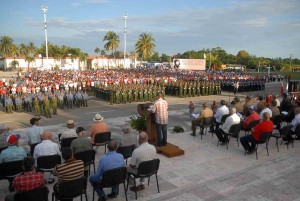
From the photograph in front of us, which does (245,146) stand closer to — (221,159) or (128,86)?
(221,159)

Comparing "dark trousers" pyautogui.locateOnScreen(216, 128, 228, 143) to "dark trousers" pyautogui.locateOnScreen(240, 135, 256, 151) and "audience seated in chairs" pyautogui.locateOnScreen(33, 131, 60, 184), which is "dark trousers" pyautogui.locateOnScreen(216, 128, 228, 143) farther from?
A: "audience seated in chairs" pyautogui.locateOnScreen(33, 131, 60, 184)

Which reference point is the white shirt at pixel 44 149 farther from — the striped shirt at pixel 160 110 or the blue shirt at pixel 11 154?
the striped shirt at pixel 160 110

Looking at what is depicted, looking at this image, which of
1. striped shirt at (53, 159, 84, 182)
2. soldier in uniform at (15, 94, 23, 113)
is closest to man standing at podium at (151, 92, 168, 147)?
striped shirt at (53, 159, 84, 182)

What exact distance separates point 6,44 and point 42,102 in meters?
91.7

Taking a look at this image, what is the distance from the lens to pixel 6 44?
316ft

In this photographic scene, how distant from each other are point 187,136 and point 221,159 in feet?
9.57

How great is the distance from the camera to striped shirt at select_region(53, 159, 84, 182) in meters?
5.38

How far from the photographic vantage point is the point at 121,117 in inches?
634

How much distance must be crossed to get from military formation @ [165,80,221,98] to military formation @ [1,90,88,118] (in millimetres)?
9369

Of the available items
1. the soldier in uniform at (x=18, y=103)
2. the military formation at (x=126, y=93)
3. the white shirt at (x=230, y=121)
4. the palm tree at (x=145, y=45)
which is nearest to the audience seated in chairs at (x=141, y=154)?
the white shirt at (x=230, y=121)

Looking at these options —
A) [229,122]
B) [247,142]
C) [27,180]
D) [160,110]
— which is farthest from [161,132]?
[27,180]

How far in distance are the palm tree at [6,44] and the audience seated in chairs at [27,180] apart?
340ft

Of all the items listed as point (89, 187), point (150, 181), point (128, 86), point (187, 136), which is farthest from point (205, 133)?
point (128, 86)

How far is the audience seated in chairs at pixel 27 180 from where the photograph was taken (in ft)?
16.0
